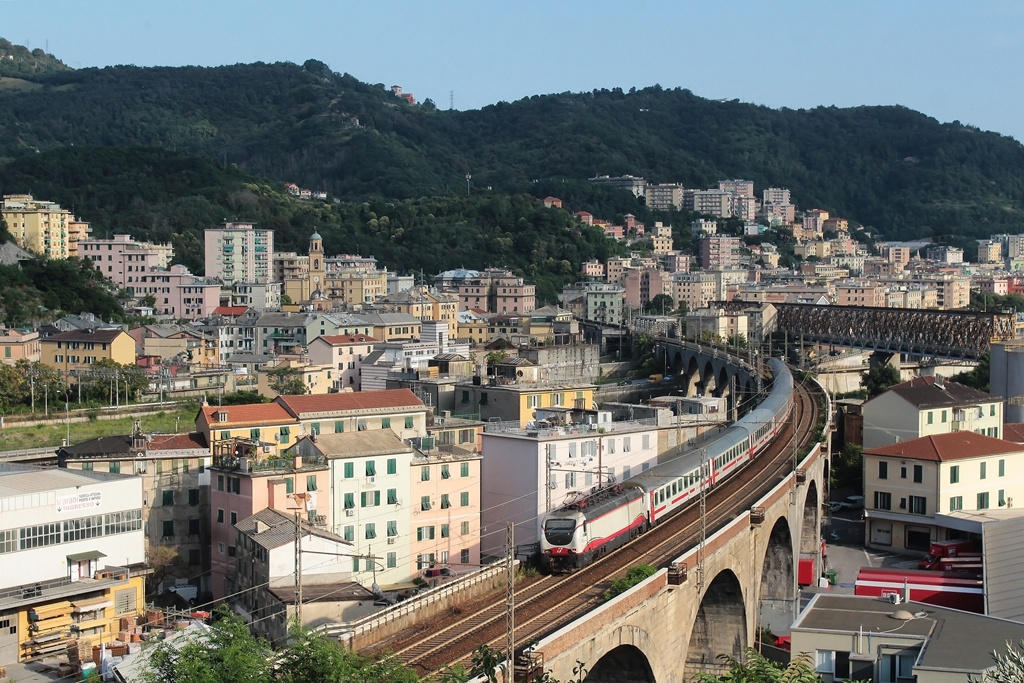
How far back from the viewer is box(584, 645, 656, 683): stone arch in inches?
685

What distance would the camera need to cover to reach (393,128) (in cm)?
18050

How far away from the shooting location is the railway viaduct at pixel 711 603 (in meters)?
16.0

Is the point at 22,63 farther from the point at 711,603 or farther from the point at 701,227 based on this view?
the point at 711,603

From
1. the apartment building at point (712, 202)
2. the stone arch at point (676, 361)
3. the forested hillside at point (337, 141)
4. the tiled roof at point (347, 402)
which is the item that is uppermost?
the forested hillside at point (337, 141)

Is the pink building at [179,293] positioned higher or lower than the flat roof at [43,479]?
higher

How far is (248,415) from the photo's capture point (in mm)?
27062

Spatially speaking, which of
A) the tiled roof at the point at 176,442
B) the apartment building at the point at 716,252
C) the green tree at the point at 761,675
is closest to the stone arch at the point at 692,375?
the tiled roof at the point at 176,442

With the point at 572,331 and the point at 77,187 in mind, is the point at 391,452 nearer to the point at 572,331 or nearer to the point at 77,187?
the point at 572,331

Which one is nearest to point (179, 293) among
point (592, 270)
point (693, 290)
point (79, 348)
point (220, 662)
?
point (79, 348)

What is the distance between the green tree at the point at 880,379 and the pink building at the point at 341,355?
A: 786 inches

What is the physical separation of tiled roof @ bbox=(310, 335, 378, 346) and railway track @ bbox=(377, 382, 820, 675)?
92.1 ft

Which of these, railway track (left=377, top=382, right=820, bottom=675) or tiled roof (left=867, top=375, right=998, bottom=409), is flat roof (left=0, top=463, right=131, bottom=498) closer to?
railway track (left=377, top=382, right=820, bottom=675)

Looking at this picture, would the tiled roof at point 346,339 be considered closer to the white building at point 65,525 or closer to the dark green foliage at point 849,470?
the dark green foliage at point 849,470

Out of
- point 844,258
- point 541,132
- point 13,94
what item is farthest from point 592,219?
point 13,94
